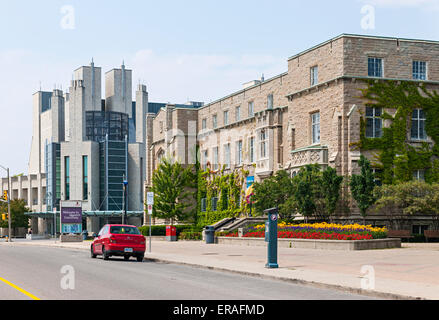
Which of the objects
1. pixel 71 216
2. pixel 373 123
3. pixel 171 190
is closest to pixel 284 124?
pixel 373 123

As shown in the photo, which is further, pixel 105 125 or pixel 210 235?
pixel 105 125

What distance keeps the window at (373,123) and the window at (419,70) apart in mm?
3523

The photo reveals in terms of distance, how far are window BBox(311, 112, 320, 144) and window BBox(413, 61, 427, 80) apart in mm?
6578

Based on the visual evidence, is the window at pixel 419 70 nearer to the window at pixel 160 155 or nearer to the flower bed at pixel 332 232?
the flower bed at pixel 332 232

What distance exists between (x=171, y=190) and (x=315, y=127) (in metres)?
20.4

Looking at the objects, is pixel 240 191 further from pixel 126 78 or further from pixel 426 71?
pixel 126 78

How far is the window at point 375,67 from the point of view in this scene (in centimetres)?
3950

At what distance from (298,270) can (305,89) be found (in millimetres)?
24795

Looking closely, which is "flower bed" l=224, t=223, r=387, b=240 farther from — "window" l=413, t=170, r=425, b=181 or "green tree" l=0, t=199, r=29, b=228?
"green tree" l=0, t=199, r=29, b=228

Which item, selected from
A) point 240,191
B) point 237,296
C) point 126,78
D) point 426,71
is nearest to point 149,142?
point 240,191

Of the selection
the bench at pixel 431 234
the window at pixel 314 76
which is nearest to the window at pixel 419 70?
the window at pixel 314 76

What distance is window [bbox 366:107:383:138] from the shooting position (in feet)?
129

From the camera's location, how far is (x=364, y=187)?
37.4 m

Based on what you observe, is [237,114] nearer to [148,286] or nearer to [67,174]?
[148,286]
